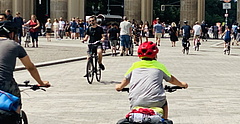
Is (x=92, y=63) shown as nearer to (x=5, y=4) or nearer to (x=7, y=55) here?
(x=7, y=55)

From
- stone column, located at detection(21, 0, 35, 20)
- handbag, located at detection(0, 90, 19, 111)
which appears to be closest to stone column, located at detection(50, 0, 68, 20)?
stone column, located at detection(21, 0, 35, 20)

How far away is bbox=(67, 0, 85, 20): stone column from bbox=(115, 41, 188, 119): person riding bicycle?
2176 inches

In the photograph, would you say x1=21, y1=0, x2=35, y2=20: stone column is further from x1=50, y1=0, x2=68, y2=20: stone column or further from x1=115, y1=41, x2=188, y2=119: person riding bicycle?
x1=115, y1=41, x2=188, y2=119: person riding bicycle

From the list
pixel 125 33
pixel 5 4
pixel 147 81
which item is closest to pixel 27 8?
pixel 5 4

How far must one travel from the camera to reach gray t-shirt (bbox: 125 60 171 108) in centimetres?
686

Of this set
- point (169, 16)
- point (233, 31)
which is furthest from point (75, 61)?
point (169, 16)

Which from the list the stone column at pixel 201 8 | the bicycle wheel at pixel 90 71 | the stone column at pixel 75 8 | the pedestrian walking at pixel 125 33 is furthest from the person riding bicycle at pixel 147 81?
the stone column at pixel 75 8

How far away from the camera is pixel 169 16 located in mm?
106250

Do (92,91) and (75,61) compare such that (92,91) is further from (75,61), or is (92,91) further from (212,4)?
(212,4)

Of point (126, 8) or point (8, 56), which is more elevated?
point (126, 8)

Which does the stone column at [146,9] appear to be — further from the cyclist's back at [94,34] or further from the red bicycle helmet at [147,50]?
the red bicycle helmet at [147,50]

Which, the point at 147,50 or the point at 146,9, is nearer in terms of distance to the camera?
the point at 147,50

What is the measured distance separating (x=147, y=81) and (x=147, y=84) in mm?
37

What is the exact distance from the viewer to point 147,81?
22.8ft
